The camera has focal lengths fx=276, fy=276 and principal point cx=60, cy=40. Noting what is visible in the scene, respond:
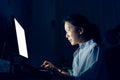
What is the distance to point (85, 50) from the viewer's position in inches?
73.1

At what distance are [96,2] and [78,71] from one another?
1.87m

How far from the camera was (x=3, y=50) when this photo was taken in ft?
7.34

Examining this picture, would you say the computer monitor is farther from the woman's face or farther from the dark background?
the dark background

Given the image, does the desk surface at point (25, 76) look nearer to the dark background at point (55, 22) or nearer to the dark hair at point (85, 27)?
the dark hair at point (85, 27)

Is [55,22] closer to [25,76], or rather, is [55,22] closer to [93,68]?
[93,68]

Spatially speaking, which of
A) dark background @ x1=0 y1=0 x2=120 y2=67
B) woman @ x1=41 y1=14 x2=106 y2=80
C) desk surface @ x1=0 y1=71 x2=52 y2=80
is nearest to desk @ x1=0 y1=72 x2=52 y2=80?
desk surface @ x1=0 y1=71 x2=52 y2=80

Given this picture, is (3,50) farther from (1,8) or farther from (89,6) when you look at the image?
(89,6)

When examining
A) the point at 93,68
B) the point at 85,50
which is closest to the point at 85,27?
the point at 85,50

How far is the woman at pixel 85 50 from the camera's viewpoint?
172cm

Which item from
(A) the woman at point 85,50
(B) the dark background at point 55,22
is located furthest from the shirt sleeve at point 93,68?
(B) the dark background at point 55,22

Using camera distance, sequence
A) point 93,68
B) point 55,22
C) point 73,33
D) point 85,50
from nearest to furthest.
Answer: point 93,68 → point 85,50 → point 73,33 → point 55,22

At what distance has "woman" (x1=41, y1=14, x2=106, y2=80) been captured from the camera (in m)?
1.72

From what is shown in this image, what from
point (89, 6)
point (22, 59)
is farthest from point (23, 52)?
point (89, 6)

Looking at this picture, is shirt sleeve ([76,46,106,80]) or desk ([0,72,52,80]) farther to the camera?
shirt sleeve ([76,46,106,80])
